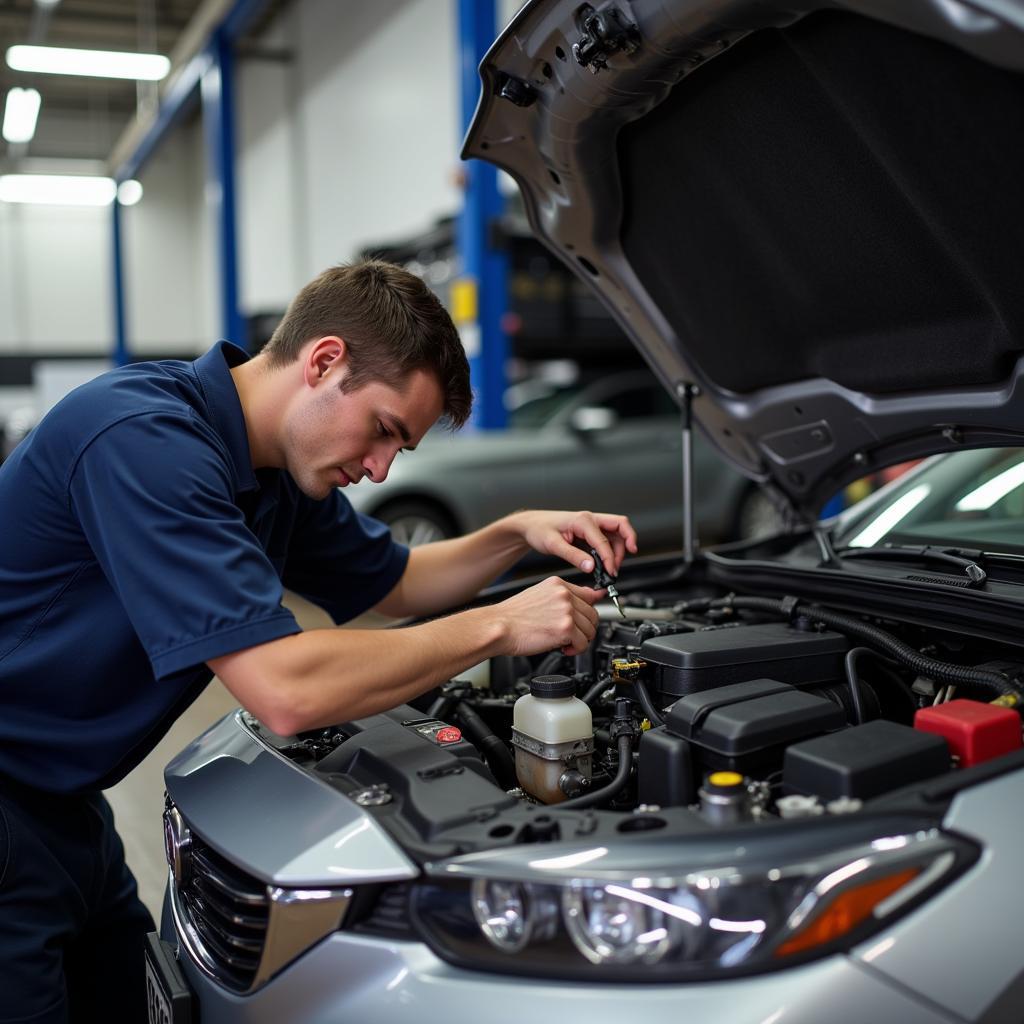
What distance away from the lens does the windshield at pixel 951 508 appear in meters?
1.95

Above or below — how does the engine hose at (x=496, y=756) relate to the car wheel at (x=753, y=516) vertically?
above

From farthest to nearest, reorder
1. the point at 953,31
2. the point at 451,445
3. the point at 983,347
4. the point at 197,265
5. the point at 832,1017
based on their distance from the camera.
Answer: the point at 197,265 → the point at 451,445 → the point at 983,347 → the point at 953,31 → the point at 832,1017

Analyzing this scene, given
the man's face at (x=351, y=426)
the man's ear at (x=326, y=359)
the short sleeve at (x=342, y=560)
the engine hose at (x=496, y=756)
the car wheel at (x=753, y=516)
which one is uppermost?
the man's ear at (x=326, y=359)

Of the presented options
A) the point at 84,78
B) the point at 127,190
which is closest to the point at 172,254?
the point at 127,190

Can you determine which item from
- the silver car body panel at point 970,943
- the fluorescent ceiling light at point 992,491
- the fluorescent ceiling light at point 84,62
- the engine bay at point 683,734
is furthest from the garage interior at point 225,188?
the fluorescent ceiling light at point 992,491

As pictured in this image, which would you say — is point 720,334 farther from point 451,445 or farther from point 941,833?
point 451,445

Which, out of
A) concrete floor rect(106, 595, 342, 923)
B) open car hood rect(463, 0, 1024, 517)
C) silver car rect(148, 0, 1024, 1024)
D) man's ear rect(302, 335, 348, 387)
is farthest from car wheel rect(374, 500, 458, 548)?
man's ear rect(302, 335, 348, 387)

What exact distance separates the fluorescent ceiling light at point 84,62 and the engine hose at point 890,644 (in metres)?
8.47

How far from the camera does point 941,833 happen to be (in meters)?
1.00

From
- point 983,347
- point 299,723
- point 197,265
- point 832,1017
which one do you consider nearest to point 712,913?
point 832,1017

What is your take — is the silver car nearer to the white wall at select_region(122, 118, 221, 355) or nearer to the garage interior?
A: the garage interior

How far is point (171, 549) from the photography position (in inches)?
46.2

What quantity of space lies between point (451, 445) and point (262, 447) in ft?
11.6

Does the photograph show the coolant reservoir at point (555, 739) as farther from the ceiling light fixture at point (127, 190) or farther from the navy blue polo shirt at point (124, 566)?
the ceiling light fixture at point (127, 190)
